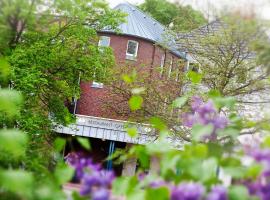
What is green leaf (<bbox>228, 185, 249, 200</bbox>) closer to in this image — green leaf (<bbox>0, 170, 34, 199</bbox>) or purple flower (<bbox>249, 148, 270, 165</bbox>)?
purple flower (<bbox>249, 148, 270, 165</bbox>)

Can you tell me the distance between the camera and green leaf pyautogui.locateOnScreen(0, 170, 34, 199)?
123cm

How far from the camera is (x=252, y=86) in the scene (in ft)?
29.6

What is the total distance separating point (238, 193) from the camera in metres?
1.30

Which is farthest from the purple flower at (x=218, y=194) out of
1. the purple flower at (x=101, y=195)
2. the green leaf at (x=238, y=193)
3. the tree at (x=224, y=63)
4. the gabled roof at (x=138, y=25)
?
the gabled roof at (x=138, y=25)

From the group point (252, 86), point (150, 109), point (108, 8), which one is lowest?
point (150, 109)

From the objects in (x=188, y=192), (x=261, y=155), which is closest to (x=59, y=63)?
(x=261, y=155)

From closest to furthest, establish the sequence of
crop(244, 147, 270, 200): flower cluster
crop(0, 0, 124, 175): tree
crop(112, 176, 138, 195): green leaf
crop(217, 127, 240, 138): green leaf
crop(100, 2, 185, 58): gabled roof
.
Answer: crop(244, 147, 270, 200): flower cluster → crop(112, 176, 138, 195): green leaf → crop(217, 127, 240, 138): green leaf → crop(0, 0, 124, 175): tree → crop(100, 2, 185, 58): gabled roof

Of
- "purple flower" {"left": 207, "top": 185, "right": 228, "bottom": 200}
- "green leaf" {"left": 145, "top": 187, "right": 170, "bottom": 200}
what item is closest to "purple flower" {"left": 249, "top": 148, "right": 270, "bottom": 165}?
"purple flower" {"left": 207, "top": 185, "right": 228, "bottom": 200}

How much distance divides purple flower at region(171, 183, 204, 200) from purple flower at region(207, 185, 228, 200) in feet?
0.08

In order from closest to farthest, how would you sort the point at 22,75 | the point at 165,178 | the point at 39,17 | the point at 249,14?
the point at 165,178 < the point at 39,17 < the point at 249,14 < the point at 22,75

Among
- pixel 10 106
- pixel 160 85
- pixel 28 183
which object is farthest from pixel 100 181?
pixel 160 85

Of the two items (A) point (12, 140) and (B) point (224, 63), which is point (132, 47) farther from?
(A) point (12, 140)

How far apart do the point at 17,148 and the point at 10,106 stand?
24cm

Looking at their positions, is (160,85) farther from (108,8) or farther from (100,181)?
(100,181)
